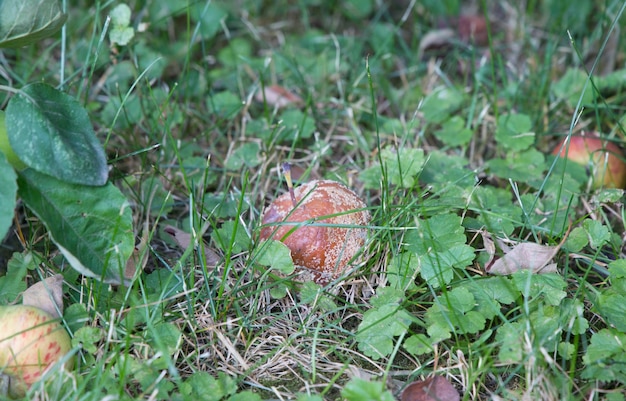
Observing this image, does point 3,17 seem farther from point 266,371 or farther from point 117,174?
point 266,371

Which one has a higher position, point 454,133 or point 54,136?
point 54,136

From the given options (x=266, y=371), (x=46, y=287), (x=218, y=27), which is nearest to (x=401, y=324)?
(x=266, y=371)

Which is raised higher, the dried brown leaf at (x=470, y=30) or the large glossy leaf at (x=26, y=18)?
the large glossy leaf at (x=26, y=18)

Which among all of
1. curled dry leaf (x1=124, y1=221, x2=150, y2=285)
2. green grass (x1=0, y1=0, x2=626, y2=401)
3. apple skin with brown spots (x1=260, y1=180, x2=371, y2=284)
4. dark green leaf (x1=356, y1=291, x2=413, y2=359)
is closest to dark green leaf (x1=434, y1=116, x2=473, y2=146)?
green grass (x1=0, y1=0, x2=626, y2=401)

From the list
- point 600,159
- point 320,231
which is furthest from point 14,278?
point 600,159

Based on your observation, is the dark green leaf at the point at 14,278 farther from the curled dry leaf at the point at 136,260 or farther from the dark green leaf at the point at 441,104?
the dark green leaf at the point at 441,104

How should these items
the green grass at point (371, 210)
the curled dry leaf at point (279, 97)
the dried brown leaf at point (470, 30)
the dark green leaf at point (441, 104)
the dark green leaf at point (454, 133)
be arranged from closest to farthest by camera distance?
1. the green grass at point (371, 210)
2. the dark green leaf at point (454, 133)
3. the dark green leaf at point (441, 104)
4. the curled dry leaf at point (279, 97)
5. the dried brown leaf at point (470, 30)

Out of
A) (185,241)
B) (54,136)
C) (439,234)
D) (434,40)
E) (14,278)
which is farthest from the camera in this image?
(434,40)

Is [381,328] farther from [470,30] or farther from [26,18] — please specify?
[470,30]

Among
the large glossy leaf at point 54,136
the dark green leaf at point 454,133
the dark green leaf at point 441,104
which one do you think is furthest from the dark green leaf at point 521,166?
the large glossy leaf at point 54,136
